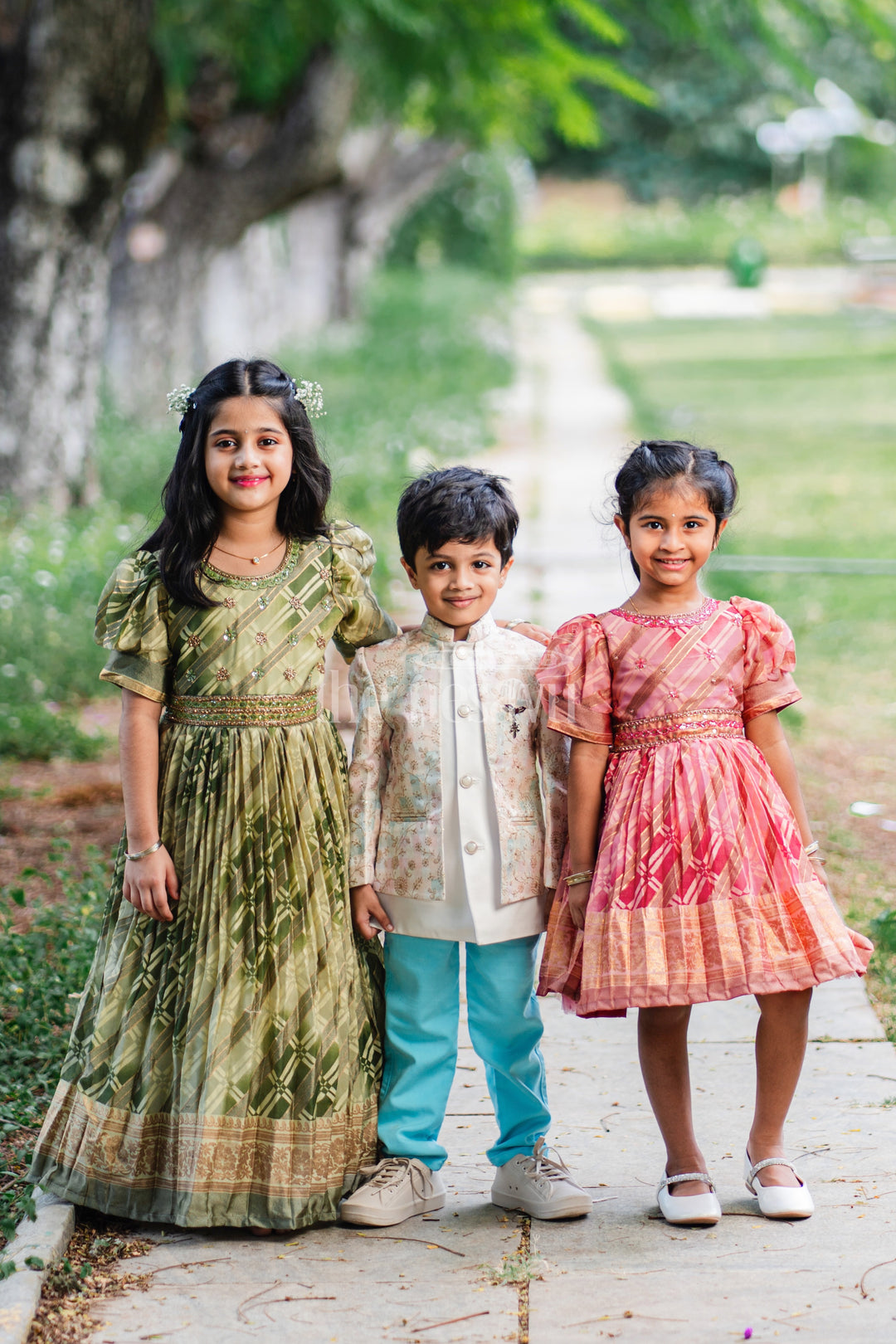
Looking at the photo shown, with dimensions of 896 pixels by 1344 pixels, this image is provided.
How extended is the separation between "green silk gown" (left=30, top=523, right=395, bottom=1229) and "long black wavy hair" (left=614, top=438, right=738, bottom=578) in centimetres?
66

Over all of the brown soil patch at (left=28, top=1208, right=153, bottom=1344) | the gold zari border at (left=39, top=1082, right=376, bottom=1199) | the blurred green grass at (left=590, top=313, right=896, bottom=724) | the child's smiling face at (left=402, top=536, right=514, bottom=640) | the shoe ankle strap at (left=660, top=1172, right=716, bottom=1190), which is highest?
the blurred green grass at (left=590, top=313, right=896, bottom=724)

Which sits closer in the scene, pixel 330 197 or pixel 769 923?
pixel 769 923

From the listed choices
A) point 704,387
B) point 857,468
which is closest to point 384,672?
point 857,468

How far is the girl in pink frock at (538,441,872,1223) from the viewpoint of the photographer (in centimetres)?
280

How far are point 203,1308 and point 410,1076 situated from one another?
579mm

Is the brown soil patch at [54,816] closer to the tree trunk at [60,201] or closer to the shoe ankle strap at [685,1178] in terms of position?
the shoe ankle strap at [685,1178]

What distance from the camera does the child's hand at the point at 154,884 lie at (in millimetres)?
2932

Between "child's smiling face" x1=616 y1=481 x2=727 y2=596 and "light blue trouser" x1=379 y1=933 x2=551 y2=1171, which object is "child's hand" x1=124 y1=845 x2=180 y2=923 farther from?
"child's smiling face" x1=616 y1=481 x2=727 y2=596

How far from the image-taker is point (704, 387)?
63.4 ft

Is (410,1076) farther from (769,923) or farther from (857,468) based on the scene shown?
(857,468)

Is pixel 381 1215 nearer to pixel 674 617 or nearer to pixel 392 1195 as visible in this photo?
pixel 392 1195

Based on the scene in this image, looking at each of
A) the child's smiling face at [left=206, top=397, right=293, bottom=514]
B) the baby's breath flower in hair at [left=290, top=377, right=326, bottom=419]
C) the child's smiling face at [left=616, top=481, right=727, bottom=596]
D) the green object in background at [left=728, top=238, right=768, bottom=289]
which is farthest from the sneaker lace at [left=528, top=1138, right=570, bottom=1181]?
the green object in background at [left=728, top=238, right=768, bottom=289]

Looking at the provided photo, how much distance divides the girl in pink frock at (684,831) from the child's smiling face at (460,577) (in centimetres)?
17

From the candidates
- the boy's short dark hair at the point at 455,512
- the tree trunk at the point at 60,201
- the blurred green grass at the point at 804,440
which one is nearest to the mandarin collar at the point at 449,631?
the boy's short dark hair at the point at 455,512
